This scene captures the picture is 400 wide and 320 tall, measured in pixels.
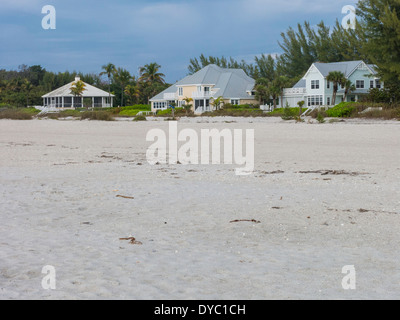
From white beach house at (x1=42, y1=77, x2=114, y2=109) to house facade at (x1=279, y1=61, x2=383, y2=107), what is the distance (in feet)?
112

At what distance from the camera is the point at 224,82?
242 ft

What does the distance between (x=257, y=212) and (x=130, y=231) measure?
2.02 m

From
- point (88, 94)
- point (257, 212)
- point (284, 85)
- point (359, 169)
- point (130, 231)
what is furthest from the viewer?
point (88, 94)

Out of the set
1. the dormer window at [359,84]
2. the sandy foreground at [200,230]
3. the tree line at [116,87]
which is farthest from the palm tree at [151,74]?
the sandy foreground at [200,230]

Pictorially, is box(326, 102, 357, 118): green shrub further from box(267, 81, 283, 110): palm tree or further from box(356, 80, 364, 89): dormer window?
box(356, 80, 364, 89): dormer window

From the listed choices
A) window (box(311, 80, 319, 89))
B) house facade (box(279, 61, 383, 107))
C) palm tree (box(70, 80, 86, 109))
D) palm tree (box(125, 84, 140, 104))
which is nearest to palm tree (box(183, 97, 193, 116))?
house facade (box(279, 61, 383, 107))

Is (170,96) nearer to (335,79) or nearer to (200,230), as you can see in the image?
(335,79)

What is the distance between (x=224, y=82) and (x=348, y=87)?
17.5m

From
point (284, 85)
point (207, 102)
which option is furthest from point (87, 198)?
point (207, 102)

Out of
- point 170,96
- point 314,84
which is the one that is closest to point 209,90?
point 170,96

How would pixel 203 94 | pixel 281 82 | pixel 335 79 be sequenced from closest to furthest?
pixel 335 79 < pixel 281 82 < pixel 203 94

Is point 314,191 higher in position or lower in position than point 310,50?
lower

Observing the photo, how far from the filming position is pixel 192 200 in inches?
358

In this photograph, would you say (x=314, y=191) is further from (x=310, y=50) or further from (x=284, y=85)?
(x=310, y=50)
